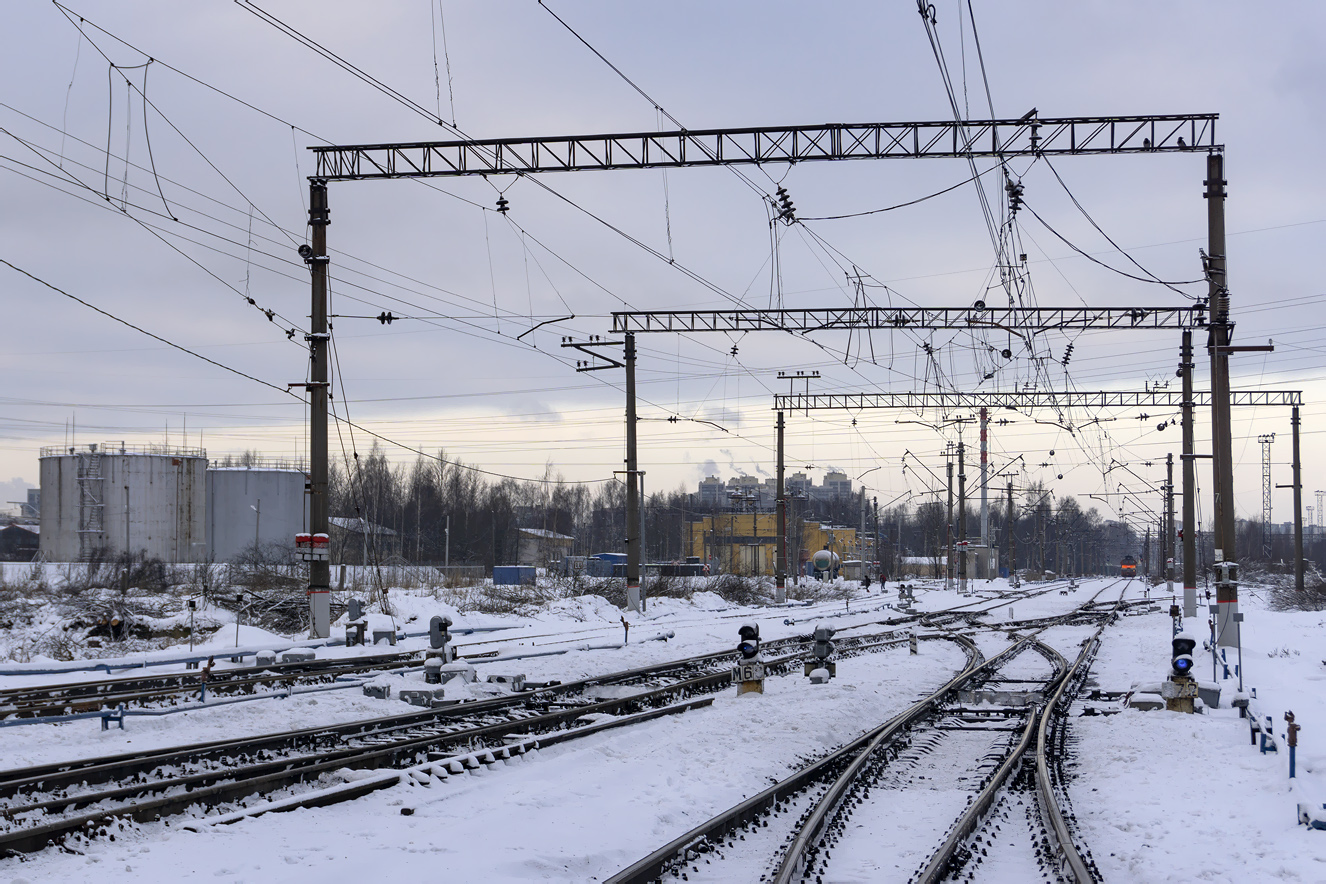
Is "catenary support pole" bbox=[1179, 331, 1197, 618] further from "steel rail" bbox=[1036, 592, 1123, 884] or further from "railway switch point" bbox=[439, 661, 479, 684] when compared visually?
"railway switch point" bbox=[439, 661, 479, 684]

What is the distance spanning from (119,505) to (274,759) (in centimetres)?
5605

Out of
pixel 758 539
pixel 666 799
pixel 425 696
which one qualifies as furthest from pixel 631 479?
pixel 758 539

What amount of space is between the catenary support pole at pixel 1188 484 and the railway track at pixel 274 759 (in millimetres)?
23492

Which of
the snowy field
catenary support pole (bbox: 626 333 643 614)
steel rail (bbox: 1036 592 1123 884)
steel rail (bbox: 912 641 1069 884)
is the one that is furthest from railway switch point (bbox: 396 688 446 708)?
catenary support pole (bbox: 626 333 643 614)

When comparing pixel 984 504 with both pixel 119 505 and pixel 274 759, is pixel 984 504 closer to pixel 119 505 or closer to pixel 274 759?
pixel 119 505

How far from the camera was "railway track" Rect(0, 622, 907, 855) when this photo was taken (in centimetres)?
920

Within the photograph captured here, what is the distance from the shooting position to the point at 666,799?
34.4 feet

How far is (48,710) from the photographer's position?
15.1 meters

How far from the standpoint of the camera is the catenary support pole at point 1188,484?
112ft

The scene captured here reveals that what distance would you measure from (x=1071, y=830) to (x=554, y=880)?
4722 millimetres

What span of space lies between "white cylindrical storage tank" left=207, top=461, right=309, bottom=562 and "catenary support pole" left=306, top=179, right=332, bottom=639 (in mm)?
42848

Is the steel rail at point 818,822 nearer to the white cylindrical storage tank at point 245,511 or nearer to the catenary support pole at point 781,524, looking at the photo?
the catenary support pole at point 781,524

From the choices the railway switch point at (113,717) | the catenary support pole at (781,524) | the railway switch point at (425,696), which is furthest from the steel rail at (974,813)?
the catenary support pole at (781,524)

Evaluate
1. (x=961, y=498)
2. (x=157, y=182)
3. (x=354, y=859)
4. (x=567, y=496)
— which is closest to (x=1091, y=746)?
Answer: (x=354, y=859)
